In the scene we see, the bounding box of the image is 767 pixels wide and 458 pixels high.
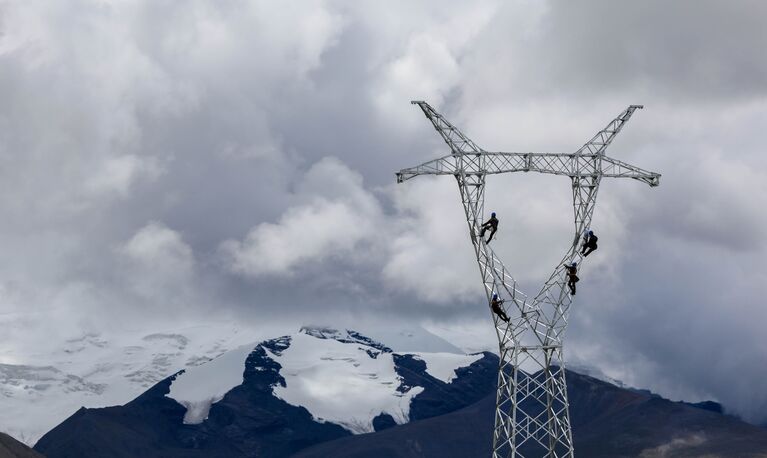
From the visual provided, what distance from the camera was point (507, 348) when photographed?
7619 centimetres

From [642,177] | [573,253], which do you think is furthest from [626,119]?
[573,253]

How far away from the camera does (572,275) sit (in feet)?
253

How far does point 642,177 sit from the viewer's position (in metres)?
81.4

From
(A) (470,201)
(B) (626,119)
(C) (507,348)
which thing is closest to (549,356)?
(C) (507,348)

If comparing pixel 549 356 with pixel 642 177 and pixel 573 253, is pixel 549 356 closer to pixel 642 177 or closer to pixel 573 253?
pixel 573 253

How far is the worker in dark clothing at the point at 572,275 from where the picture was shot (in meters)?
77.0

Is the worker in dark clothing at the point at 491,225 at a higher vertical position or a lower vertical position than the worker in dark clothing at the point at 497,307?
higher

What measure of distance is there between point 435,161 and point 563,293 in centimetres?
1046

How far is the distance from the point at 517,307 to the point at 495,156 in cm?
847

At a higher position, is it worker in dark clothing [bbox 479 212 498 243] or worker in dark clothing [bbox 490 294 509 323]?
worker in dark clothing [bbox 479 212 498 243]

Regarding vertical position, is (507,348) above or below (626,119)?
below

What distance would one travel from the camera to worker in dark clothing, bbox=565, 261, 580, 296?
77000 millimetres

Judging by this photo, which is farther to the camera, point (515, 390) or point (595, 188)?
point (595, 188)

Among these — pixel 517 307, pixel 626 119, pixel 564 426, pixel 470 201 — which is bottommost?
pixel 564 426
